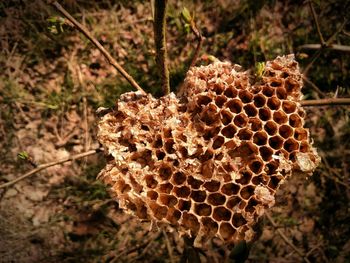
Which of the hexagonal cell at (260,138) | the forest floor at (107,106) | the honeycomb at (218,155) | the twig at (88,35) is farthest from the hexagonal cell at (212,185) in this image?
the forest floor at (107,106)

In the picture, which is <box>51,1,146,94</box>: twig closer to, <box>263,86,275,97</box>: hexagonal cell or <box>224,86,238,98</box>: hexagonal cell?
<box>224,86,238,98</box>: hexagonal cell

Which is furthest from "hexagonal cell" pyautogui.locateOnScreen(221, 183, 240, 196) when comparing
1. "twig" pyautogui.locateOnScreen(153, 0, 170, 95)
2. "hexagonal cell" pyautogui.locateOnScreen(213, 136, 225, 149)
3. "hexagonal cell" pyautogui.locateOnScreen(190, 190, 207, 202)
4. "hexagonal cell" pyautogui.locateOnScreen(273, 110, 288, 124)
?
"twig" pyautogui.locateOnScreen(153, 0, 170, 95)

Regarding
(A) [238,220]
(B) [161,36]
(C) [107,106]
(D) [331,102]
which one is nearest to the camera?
(A) [238,220]

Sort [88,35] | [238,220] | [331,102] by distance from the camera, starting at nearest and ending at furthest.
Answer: [238,220], [88,35], [331,102]

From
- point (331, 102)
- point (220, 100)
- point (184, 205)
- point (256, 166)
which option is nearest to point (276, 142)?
point (256, 166)

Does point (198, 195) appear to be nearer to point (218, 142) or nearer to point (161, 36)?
point (218, 142)

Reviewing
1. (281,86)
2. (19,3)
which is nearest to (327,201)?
(281,86)
